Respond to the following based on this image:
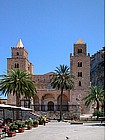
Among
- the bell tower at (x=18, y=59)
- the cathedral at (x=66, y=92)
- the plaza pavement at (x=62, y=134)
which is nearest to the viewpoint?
the plaza pavement at (x=62, y=134)

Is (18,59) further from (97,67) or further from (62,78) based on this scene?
(97,67)

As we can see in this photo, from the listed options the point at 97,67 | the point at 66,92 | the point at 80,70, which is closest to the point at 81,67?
the point at 80,70

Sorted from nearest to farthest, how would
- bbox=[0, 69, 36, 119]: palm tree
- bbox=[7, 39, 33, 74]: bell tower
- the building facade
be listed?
bbox=[0, 69, 36, 119]: palm tree
bbox=[7, 39, 33, 74]: bell tower
the building facade

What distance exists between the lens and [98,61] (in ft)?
184

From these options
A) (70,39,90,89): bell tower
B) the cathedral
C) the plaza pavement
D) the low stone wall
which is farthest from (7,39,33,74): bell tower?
the plaza pavement

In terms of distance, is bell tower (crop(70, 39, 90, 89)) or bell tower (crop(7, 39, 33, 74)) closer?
bell tower (crop(70, 39, 90, 89))

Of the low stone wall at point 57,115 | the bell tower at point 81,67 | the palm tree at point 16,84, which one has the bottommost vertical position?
the low stone wall at point 57,115

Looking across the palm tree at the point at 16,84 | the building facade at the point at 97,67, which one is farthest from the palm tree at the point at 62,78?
the building facade at the point at 97,67

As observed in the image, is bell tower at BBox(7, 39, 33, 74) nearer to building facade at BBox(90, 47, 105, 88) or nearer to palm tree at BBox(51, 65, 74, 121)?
palm tree at BBox(51, 65, 74, 121)

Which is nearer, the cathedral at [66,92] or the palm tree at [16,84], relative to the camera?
the palm tree at [16,84]

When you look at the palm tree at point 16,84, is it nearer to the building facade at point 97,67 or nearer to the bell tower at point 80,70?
the bell tower at point 80,70

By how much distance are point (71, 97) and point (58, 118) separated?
6.35m

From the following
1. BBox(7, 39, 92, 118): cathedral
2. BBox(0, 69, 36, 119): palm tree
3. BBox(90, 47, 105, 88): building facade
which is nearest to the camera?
BBox(0, 69, 36, 119): palm tree
